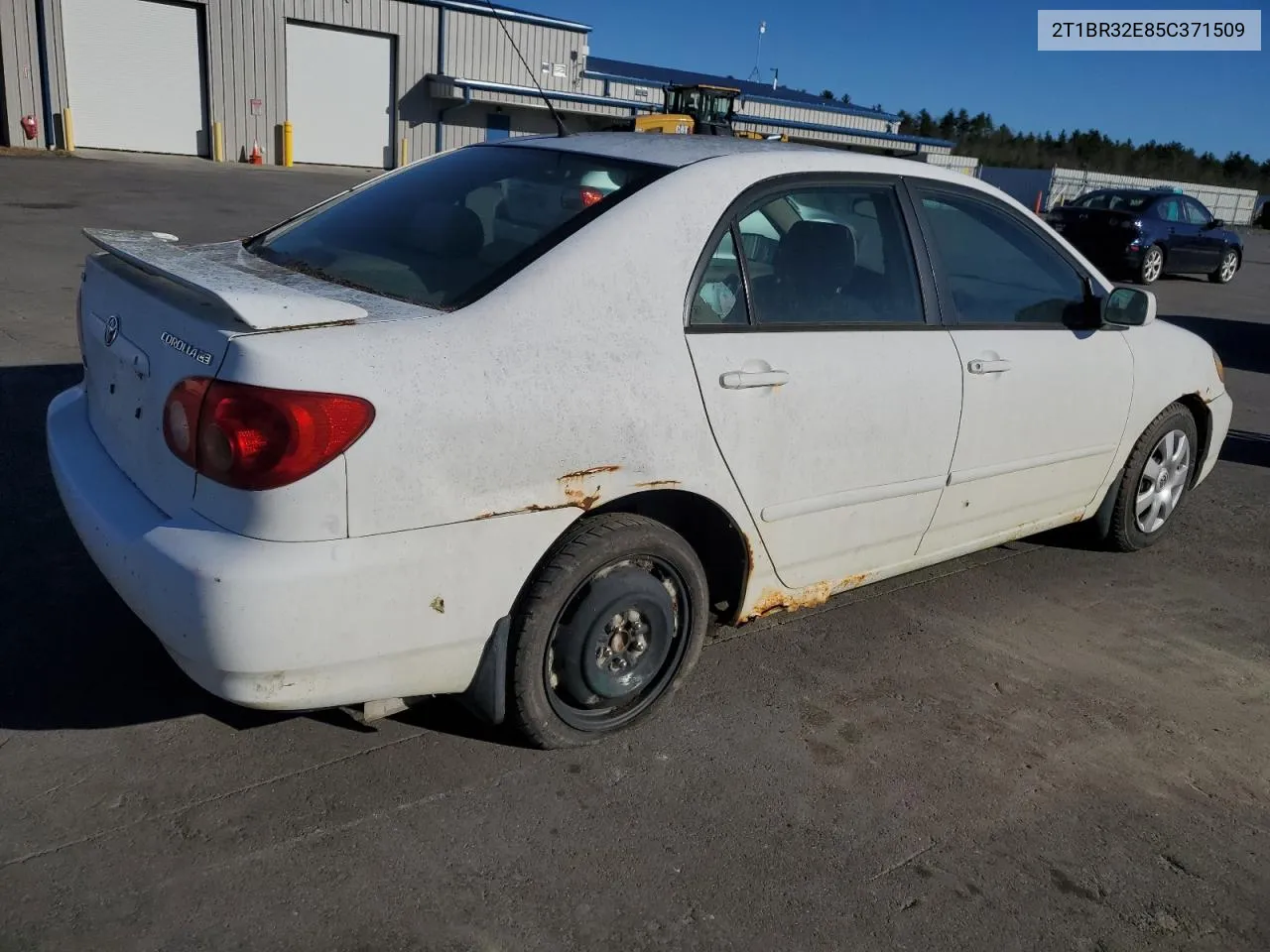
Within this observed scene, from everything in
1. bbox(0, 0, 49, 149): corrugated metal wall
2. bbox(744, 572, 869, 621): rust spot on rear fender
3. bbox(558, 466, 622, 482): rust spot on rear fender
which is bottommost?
bbox(744, 572, 869, 621): rust spot on rear fender

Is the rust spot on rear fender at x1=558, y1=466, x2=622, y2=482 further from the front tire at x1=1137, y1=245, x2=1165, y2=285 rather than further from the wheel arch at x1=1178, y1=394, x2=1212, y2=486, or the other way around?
the front tire at x1=1137, y1=245, x2=1165, y2=285

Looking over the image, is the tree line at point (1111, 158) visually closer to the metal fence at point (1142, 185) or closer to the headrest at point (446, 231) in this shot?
the metal fence at point (1142, 185)

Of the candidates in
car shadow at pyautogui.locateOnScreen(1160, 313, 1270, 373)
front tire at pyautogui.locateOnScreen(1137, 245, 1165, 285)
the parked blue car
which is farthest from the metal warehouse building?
car shadow at pyautogui.locateOnScreen(1160, 313, 1270, 373)

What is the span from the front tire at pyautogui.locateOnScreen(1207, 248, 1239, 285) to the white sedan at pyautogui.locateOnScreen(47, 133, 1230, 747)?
1838 centimetres

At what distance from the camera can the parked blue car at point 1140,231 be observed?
18.0m

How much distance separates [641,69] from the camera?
43375 mm

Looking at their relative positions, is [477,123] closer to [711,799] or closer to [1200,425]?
[1200,425]

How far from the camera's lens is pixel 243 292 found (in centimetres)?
252

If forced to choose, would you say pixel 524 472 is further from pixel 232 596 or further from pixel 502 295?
pixel 232 596

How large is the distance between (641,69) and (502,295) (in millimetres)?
43757

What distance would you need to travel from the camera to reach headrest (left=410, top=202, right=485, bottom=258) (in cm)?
298

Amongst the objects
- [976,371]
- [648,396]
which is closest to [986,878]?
[648,396]

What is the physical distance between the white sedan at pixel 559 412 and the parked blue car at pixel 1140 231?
15.6m

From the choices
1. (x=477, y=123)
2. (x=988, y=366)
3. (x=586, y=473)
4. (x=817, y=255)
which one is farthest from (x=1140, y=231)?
(x=477, y=123)
